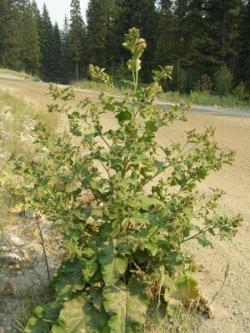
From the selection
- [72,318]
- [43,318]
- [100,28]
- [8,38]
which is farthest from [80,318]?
[8,38]

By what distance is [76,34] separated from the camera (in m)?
68.9

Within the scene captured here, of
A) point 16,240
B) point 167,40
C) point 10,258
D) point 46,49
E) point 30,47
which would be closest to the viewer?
point 10,258

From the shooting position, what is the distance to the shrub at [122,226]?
2.84 m

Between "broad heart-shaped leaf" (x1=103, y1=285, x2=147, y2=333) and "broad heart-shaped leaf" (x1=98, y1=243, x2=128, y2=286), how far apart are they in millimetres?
100

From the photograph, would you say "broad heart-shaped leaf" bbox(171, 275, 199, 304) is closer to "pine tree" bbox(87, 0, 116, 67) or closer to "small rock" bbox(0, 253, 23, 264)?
"small rock" bbox(0, 253, 23, 264)

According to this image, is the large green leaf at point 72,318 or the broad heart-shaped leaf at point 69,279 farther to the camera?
the broad heart-shaped leaf at point 69,279

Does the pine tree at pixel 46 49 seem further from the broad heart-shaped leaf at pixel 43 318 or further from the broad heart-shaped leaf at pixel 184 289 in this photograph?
the broad heart-shaped leaf at pixel 43 318

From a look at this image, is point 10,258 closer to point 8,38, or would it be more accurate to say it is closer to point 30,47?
point 8,38

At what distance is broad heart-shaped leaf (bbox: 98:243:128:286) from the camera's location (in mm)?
2818

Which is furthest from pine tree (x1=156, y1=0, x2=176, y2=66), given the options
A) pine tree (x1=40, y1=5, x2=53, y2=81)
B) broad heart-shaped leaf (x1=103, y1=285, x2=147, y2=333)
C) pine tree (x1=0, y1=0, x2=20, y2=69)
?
pine tree (x1=40, y1=5, x2=53, y2=81)

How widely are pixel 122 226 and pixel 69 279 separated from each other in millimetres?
444

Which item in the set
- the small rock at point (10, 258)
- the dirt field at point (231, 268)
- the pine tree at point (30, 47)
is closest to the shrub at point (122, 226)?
the dirt field at point (231, 268)

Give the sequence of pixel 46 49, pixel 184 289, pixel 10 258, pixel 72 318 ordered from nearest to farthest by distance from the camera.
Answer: pixel 72 318 < pixel 184 289 < pixel 10 258 < pixel 46 49

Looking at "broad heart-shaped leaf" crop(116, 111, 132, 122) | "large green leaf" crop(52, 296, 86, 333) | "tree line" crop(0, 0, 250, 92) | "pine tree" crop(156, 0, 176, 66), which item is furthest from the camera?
"pine tree" crop(156, 0, 176, 66)
